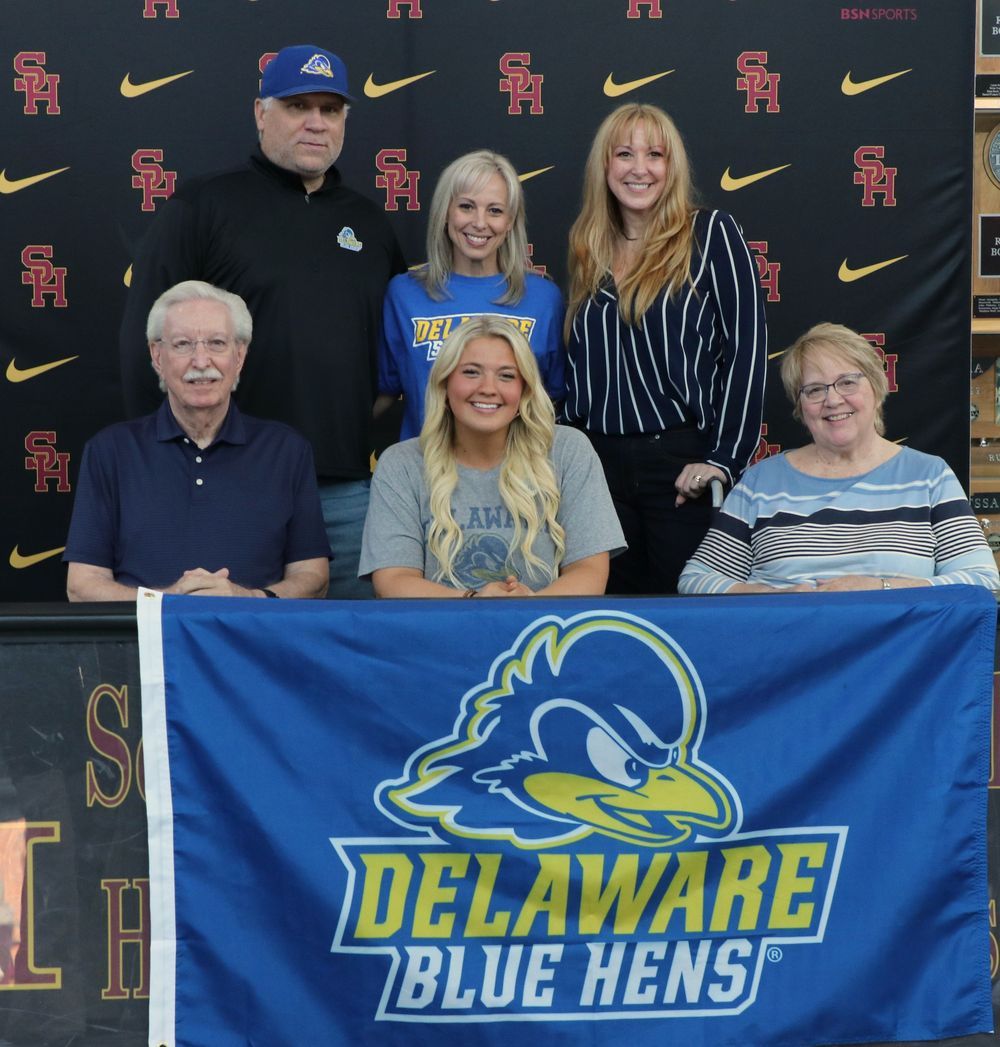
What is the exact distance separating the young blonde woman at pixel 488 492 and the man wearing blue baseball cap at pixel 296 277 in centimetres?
54

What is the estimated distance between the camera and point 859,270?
183 inches

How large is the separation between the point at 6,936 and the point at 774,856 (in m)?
1.37

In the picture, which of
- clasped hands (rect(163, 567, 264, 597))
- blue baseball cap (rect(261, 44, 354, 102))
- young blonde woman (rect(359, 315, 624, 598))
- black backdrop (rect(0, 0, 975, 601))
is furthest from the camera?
black backdrop (rect(0, 0, 975, 601))

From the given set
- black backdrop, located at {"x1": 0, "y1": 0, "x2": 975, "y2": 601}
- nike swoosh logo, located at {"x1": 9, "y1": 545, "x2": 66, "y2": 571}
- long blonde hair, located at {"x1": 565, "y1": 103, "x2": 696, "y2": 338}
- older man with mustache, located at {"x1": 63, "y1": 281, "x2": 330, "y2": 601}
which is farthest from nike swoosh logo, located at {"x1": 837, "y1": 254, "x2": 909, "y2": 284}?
nike swoosh logo, located at {"x1": 9, "y1": 545, "x2": 66, "y2": 571}

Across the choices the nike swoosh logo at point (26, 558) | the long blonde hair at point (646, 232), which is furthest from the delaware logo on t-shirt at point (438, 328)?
the nike swoosh logo at point (26, 558)

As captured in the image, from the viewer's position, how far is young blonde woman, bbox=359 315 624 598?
3.08 metres

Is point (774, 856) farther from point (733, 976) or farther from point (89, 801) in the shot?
point (89, 801)

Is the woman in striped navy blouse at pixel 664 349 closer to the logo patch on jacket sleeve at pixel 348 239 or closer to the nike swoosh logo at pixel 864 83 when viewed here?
the logo patch on jacket sleeve at pixel 348 239

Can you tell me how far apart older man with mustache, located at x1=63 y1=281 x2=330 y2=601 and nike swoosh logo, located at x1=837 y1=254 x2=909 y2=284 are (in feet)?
7.05

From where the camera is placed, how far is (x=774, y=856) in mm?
2520

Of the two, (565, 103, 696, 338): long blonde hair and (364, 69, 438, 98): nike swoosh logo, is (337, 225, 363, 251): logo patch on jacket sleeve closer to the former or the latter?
(565, 103, 696, 338): long blonde hair

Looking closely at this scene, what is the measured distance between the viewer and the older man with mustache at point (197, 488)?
3131mm

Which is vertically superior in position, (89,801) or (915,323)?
(915,323)

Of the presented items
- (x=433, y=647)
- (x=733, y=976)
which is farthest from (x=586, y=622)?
(x=733, y=976)
